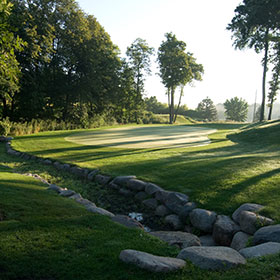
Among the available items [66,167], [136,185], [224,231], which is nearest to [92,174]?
[66,167]

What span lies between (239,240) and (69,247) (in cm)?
221

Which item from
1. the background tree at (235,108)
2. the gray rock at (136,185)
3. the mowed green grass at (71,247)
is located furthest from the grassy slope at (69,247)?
the background tree at (235,108)

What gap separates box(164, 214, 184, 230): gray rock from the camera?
395cm

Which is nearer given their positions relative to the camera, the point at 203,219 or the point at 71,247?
the point at 71,247

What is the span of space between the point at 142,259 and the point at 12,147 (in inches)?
431

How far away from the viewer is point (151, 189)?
16.5ft

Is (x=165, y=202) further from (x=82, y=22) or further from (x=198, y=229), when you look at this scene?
(x=82, y=22)

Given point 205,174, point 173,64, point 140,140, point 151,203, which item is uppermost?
point 173,64

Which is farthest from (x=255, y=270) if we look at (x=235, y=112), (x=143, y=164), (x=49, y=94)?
(x=235, y=112)

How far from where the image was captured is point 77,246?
2.39m

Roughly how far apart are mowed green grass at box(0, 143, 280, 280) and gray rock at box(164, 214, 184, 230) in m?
1.18

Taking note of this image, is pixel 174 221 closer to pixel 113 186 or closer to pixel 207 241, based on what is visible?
pixel 207 241

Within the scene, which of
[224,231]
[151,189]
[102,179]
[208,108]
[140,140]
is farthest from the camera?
[208,108]

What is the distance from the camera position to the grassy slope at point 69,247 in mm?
1975
